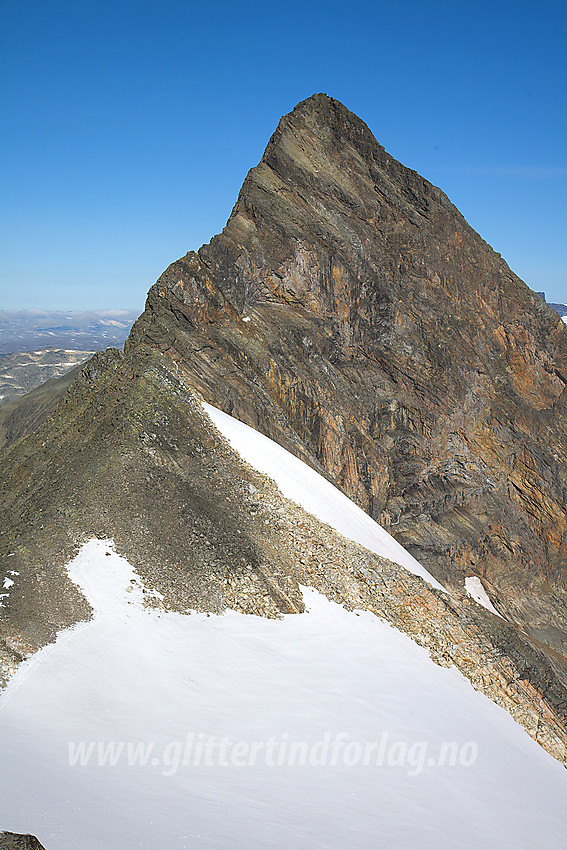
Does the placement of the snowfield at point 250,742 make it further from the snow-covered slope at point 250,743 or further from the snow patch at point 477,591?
the snow patch at point 477,591

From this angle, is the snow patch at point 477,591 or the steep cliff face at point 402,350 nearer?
the steep cliff face at point 402,350

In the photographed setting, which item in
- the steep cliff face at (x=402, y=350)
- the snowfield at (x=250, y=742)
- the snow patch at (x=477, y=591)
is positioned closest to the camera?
the snowfield at (x=250, y=742)

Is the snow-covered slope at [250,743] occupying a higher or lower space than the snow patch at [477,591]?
lower

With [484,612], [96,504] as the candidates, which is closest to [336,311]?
[484,612]

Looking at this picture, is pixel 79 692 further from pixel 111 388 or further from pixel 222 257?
pixel 222 257

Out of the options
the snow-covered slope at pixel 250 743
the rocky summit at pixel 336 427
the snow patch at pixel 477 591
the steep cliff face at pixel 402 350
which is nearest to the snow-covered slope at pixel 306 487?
the rocky summit at pixel 336 427
